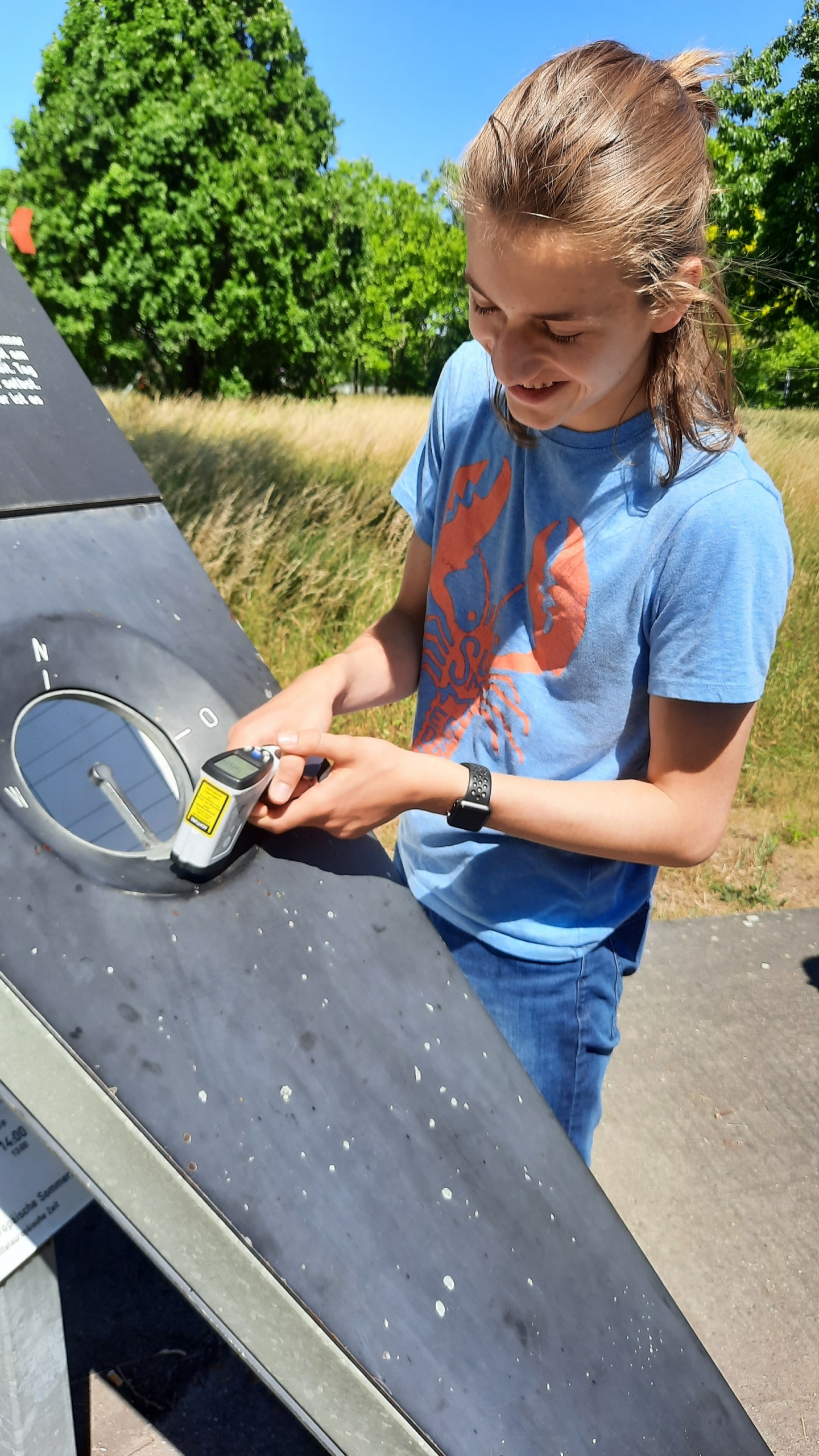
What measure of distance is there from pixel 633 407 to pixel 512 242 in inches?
9.8

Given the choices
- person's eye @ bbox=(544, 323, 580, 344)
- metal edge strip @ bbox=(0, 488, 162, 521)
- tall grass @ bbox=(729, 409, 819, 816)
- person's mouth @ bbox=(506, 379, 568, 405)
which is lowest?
tall grass @ bbox=(729, 409, 819, 816)

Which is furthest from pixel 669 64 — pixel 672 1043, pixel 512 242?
pixel 672 1043

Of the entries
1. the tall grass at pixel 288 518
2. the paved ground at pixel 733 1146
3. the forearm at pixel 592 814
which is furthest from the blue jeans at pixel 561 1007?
the tall grass at pixel 288 518

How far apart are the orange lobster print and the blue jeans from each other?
0.26 meters

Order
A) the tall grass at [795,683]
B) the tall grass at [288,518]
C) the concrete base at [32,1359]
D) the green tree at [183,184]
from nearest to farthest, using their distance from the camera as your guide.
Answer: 1. the concrete base at [32,1359]
2. the tall grass at [795,683]
3. the tall grass at [288,518]
4. the green tree at [183,184]

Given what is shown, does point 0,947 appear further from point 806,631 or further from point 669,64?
point 806,631

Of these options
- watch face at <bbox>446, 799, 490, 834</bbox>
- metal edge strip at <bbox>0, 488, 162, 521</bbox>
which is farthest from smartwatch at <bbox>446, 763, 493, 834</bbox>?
metal edge strip at <bbox>0, 488, 162, 521</bbox>

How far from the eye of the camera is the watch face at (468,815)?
3.81 ft

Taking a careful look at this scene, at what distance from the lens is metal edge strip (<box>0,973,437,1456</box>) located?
0.88 meters

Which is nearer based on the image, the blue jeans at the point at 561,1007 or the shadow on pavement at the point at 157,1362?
the blue jeans at the point at 561,1007

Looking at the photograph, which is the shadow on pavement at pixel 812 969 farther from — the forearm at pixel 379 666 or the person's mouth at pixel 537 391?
the person's mouth at pixel 537 391

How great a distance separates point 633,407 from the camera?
1128mm

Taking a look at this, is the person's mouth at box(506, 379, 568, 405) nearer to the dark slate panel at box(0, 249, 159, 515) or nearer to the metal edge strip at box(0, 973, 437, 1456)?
the dark slate panel at box(0, 249, 159, 515)

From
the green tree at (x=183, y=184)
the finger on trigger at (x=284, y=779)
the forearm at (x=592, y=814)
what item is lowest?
the forearm at (x=592, y=814)
